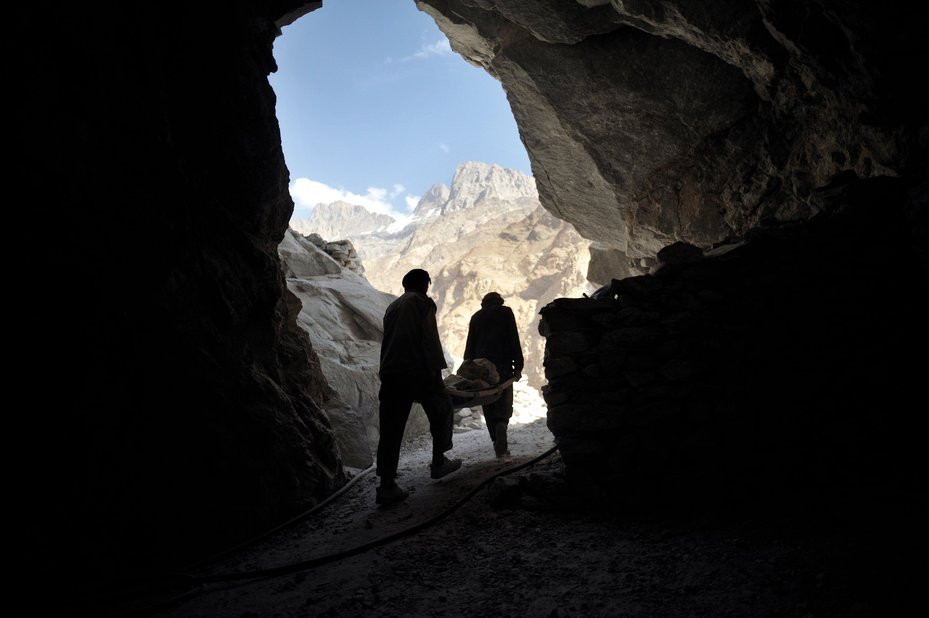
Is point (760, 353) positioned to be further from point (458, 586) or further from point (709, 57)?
point (709, 57)

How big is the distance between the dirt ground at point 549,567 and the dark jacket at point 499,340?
6.84ft

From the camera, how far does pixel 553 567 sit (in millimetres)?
2592

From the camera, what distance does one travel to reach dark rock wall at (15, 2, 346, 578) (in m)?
2.87

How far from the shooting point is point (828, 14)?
386cm

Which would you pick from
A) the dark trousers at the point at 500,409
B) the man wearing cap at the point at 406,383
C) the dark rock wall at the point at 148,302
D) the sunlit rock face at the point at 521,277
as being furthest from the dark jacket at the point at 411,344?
the sunlit rock face at the point at 521,277

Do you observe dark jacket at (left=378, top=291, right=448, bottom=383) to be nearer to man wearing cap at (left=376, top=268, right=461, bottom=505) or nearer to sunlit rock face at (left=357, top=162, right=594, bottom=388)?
man wearing cap at (left=376, top=268, right=461, bottom=505)

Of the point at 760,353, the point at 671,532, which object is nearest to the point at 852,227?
the point at 760,353

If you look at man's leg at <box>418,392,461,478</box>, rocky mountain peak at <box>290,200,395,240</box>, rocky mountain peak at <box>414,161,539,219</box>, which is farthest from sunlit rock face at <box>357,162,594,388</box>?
rocky mountain peak at <box>290,200,395,240</box>

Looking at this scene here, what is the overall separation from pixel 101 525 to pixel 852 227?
520 centimetres

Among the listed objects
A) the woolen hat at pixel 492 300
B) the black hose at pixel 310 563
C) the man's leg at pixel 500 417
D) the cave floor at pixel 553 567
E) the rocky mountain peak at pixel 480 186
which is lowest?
the cave floor at pixel 553 567

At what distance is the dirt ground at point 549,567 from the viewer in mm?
2061

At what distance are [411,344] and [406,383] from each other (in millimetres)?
329

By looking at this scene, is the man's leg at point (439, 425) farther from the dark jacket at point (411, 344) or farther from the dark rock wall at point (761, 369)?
the dark rock wall at point (761, 369)

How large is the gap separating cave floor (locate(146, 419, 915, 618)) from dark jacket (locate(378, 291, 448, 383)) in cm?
109
